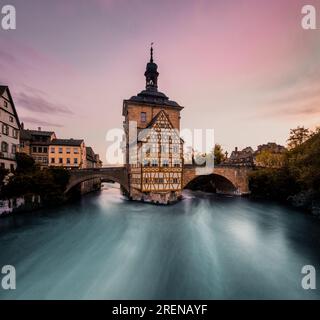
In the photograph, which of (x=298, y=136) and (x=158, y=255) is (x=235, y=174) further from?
Answer: (x=158, y=255)

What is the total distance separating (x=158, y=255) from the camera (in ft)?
42.3

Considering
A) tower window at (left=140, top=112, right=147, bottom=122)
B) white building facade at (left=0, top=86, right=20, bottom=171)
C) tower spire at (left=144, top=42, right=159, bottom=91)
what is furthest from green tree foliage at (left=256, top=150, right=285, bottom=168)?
white building facade at (left=0, top=86, right=20, bottom=171)

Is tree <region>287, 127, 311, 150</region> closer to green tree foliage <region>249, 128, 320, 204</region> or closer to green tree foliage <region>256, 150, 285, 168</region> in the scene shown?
green tree foliage <region>249, 128, 320, 204</region>

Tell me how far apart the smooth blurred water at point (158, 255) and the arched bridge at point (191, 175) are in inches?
346

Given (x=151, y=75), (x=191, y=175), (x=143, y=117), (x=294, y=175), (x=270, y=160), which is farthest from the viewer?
(x=270, y=160)

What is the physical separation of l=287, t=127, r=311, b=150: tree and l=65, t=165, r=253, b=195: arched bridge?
8689 mm

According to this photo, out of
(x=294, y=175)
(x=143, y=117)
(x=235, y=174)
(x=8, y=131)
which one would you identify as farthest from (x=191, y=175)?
(x=8, y=131)

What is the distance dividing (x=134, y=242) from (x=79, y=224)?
7910 millimetres

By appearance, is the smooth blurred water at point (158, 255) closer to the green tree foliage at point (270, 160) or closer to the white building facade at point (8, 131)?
the white building facade at point (8, 131)

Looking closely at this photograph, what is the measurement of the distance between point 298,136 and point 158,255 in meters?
32.0

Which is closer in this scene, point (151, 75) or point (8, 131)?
point (8, 131)

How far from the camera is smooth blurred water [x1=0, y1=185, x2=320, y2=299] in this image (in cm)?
916

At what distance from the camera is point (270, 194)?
1405 inches
